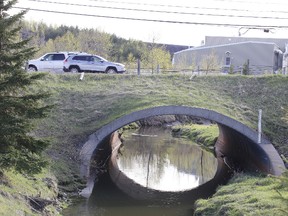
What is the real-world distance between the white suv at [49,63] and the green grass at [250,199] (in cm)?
1603

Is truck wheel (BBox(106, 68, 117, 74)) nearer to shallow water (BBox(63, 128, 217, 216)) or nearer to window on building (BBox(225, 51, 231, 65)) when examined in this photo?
shallow water (BBox(63, 128, 217, 216))

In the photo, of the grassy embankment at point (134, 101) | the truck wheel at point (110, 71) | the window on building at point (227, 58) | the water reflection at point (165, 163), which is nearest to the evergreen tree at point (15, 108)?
the grassy embankment at point (134, 101)

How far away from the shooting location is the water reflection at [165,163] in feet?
83.6

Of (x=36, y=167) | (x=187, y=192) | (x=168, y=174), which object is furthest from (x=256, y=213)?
(x=168, y=174)

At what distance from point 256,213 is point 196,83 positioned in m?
15.0

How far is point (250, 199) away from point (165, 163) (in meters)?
16.6

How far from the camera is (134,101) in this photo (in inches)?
988

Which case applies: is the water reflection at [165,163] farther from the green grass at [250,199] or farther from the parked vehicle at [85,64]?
the parked vehicle at [85,64]

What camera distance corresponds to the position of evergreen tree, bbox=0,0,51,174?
41.2ft

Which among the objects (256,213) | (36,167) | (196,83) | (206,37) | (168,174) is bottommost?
(168,174)

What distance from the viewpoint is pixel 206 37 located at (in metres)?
71.3

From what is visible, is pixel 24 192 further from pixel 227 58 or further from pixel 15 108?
pixel 227 58

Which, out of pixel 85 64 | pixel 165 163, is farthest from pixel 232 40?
pixel 85 64

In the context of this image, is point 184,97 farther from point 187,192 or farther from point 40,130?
point 40,130
